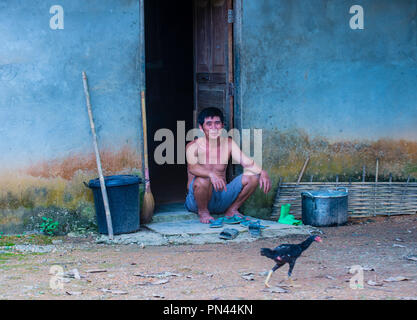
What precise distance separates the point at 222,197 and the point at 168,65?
13.3 feet

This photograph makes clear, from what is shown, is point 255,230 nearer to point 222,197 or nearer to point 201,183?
point 222,197

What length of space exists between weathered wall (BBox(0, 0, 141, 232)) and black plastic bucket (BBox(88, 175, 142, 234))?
34cm

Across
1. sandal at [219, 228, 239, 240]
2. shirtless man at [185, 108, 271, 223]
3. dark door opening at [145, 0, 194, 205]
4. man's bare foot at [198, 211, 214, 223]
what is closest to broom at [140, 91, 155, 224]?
shirtless man at [185, 108, 271, 223]

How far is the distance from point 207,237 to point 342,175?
220 centimetres

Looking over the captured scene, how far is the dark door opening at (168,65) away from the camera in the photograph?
1085 cm

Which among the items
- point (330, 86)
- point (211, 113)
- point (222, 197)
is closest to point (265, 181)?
point (222, 197)

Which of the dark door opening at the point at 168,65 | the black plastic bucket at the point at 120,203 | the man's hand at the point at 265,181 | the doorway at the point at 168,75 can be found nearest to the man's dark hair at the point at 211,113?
the man's hand at the point at 265,181

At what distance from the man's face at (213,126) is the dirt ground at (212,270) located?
4.28 ft

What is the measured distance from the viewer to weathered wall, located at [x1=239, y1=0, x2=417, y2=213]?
7.90m

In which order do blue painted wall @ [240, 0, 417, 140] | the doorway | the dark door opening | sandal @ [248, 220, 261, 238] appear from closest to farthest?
1. sandal @ [248, 220, 261, 238]
2. blue painted wall @ [240, 0, 417, 140]
3. the doorway
4. the dark door opening

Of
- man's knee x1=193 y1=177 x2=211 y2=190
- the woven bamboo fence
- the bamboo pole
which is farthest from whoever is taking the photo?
the woven bamboo fence

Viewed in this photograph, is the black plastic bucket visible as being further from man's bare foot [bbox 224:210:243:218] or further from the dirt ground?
man's bare foot [bbox 224:210:243:218]

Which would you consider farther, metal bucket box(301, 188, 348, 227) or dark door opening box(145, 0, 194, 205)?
dark door opening box(145, 0, 194, 205)

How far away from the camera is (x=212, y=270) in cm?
591
